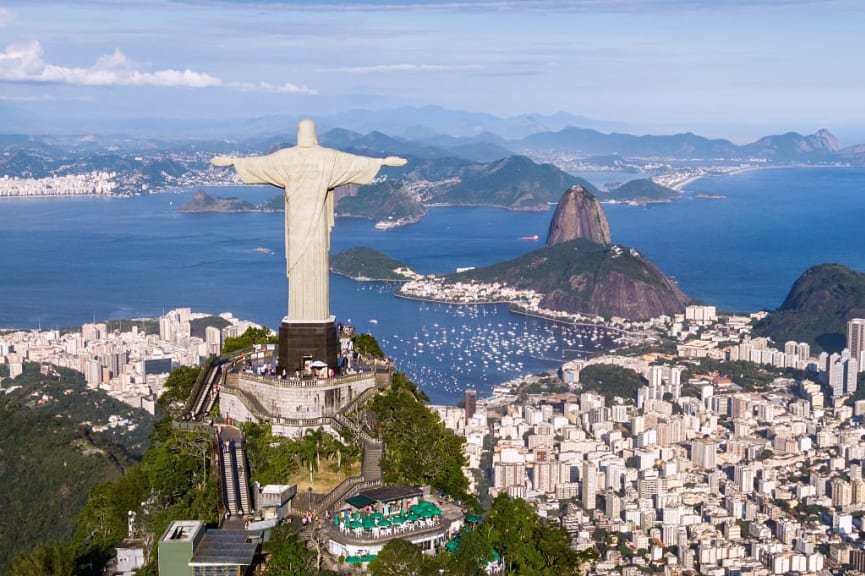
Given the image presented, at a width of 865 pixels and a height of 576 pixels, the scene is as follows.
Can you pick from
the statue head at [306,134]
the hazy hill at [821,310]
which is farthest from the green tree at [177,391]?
the hazy hill at [821,310]

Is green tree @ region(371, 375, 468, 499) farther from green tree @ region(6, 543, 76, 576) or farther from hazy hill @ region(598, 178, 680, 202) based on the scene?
hazy hill @ region(598, 178, 680, 202)

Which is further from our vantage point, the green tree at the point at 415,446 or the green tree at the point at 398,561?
the green tree at the point at 415,446

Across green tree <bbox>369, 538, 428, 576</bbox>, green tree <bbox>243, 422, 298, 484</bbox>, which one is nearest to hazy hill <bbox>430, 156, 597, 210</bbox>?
green tree <bbox>243, 422, 298, 484</bbox>

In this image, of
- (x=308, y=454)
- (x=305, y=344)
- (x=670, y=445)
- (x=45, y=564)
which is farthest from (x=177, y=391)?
(x=670, y=445)

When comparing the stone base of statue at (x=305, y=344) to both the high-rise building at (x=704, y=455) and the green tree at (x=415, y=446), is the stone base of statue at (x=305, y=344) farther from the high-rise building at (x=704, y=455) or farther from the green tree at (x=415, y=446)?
the high-rise building at (x=704, y=455)

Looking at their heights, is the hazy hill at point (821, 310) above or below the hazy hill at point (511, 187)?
below
